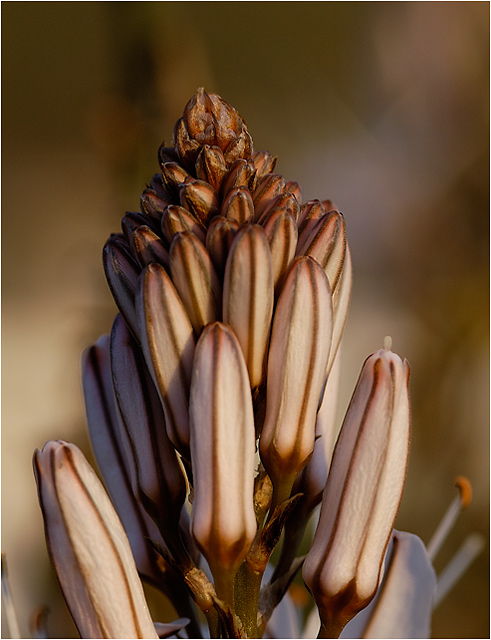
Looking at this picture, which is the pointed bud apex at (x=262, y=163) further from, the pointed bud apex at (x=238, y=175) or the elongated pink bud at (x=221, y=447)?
the elongated pink bud at (x=221, y=447)

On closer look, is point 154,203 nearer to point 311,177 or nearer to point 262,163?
point 262,163

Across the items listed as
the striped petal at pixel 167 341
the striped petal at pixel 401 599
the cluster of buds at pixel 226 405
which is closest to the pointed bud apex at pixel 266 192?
the cluster of buds at pixel 226 405

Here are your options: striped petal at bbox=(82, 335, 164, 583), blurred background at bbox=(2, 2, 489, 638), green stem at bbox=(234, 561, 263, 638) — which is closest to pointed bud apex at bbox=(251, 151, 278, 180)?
striped petal at bbox=(82, 335, 164, 583)

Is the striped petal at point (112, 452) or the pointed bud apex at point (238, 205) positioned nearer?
the pointed bud apex at point (238, 205)

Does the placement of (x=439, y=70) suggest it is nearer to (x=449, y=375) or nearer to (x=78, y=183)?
(x=449, y=375)

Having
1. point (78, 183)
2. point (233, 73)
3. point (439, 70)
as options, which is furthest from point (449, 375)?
point (78, 183)

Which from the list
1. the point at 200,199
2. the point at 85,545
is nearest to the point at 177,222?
the point at 200,199
